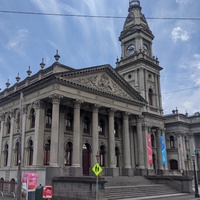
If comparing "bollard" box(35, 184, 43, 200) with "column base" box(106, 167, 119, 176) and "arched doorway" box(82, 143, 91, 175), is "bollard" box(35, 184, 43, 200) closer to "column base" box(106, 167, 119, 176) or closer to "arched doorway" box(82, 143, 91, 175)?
"column base" box(106, 167, 119, 176)

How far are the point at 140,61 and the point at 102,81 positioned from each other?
1416cm

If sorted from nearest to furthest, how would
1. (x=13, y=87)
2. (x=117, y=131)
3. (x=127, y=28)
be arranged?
(x=13, y=87) < (x=117, y=131) < (x=127, y=28)

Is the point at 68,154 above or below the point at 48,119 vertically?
below

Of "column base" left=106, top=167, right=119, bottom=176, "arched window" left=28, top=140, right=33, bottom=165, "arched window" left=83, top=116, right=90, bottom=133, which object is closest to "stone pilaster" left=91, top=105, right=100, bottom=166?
"column base" left=106, top=167, right=119, bottom=176

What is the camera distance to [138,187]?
27.9 metres

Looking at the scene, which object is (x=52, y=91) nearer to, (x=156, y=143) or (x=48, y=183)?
(x=48, y=183)

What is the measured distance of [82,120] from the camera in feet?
112

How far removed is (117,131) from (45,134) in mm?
12694

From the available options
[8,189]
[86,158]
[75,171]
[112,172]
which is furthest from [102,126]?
[8,189]

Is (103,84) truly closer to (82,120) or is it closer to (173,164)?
(82,120)

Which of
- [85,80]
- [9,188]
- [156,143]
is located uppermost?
[85,80]

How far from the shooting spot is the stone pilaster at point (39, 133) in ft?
90.8

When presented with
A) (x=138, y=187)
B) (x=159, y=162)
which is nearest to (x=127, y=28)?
(x=159, y=162)

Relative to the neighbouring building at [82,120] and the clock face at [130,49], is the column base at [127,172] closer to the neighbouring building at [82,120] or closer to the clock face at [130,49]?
the neighbouring building at [82,120]
